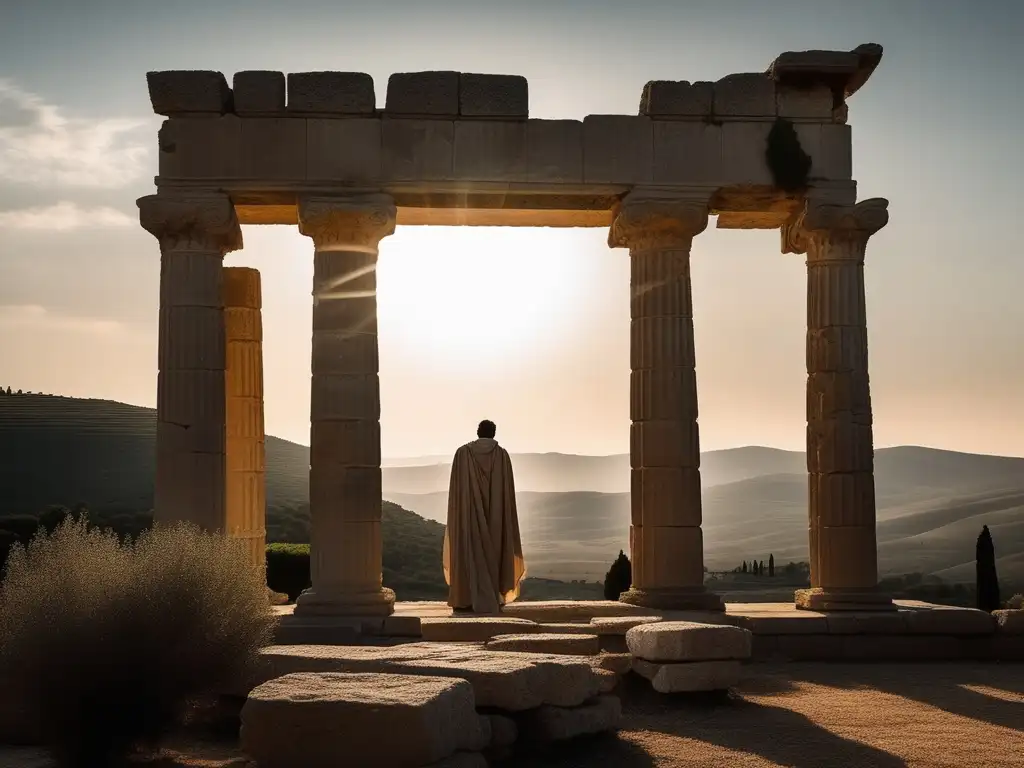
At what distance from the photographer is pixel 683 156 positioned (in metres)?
19.7

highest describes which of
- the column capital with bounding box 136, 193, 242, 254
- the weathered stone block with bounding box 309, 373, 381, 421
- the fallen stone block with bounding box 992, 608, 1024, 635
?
the column capital with bounding box 136, 193, 242, 254

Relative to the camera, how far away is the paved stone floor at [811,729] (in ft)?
36.7

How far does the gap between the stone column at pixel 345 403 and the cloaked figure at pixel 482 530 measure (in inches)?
45.2

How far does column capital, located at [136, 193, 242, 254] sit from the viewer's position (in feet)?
61.6

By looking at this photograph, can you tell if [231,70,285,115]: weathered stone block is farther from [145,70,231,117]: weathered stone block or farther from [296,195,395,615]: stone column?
[296,195,395,615]: stone column

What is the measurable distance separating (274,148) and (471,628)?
25.6 ft

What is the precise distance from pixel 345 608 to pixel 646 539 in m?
4.72

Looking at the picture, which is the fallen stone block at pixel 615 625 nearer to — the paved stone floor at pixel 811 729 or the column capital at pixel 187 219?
the paved stone floor at pixel 811 729

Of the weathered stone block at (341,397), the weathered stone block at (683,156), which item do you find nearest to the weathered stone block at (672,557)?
the weathered stone block at (341,397)

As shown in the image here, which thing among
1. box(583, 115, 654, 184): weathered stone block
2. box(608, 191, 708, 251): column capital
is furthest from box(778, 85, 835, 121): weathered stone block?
box(583, 115, 654, 184): weathered stone block

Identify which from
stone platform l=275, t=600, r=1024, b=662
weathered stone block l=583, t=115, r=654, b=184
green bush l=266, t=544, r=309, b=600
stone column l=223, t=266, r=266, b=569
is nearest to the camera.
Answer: stone platform l=275, t=600, r=1024, b=662

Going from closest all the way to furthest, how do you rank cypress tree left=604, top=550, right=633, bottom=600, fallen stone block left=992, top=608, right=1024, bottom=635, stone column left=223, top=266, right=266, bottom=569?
fallen stone block left=992, top=608, right=1024, bottom=635, stone column left=223, top=266, right=266, bottom=569, cypress tree left=604, top=550, right=633, bottom=600

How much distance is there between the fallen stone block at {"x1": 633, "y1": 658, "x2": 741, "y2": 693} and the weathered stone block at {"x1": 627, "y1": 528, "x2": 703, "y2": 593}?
5185 mm

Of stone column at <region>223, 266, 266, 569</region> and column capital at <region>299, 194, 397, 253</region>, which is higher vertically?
column capital at <region>299, 194, 397, 253</region>
